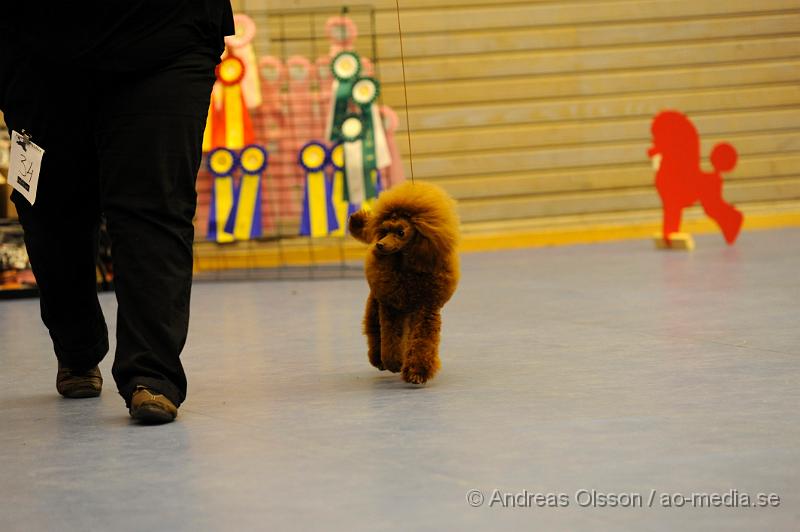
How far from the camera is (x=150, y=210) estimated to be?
8.89 feet

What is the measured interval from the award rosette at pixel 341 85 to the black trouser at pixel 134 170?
3406mm

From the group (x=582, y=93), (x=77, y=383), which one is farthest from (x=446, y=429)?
(x=582, y=93)

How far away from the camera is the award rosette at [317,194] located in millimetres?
6277

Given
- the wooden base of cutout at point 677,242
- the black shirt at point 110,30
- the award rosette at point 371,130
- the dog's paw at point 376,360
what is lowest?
the wooden base of cutout at point 677,242

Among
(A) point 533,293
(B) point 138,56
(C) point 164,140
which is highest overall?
(B) point 138,56

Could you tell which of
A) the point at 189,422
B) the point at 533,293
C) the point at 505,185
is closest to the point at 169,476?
the point at 189,422

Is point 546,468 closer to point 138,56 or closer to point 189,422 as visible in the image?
point 189,422

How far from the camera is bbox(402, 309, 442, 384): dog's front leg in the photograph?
301 cm

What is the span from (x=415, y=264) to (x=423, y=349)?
0.21 m

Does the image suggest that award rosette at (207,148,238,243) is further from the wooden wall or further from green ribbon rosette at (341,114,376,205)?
the wooden wall

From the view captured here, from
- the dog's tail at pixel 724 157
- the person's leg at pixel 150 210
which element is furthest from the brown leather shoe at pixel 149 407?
the dog's tail at pixel 724 157

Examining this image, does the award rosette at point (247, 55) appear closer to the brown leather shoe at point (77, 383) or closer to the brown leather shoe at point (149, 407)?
the brown leather shoe at point (77, 383)

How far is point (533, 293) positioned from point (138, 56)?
2699 mm

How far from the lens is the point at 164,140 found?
8.95 feet
